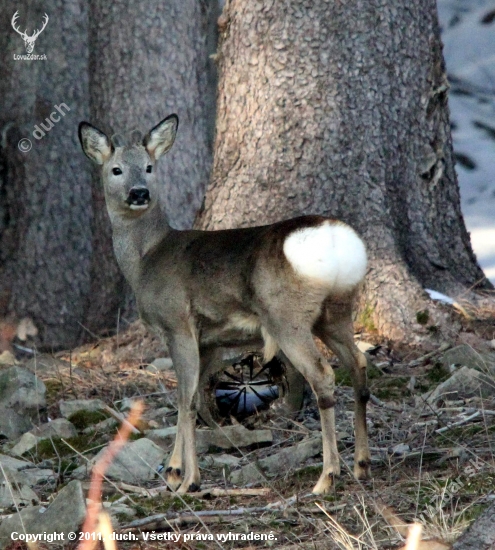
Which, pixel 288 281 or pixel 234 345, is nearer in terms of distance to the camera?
pixel 288 281

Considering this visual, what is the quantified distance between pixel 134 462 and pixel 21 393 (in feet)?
4.26

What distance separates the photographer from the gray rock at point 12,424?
6.10 meters

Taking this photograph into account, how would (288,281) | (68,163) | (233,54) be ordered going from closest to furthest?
(288,281)
(233,54)
(68,163)

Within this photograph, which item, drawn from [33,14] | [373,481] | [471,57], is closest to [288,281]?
[373,481]

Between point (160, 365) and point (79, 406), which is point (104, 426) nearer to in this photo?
point (79, 406)

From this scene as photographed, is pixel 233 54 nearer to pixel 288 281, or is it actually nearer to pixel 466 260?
pixel 466 260

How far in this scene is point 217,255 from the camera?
5.23 metres

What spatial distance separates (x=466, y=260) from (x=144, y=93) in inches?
119

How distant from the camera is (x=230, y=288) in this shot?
5.09 meters

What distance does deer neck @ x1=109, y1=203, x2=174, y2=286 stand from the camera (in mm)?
5750

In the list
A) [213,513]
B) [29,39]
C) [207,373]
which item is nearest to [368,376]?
[207,373]

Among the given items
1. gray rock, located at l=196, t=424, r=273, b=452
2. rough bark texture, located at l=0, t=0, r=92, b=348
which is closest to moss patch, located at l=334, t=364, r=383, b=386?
gray rock, located at l=196, t=424, r=273, b=452

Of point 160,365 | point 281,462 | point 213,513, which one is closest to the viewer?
point 213,513

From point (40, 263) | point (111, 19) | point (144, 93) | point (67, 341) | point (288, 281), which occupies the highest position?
point (111, 19)
